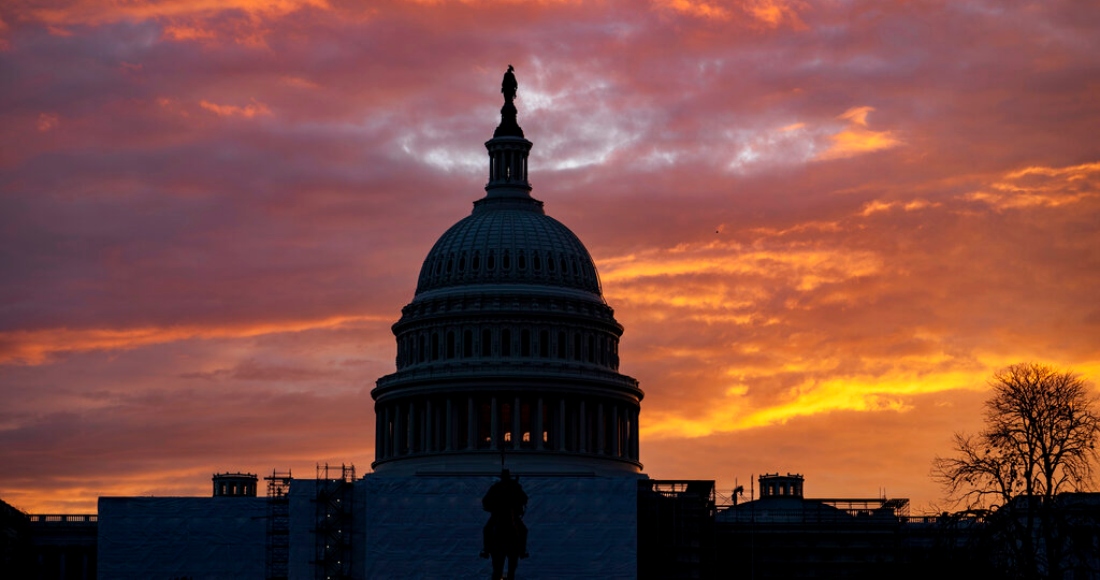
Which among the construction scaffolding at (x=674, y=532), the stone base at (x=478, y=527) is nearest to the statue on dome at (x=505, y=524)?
the stone base at (x=478, y=527)

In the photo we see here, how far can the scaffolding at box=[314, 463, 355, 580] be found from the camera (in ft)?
631

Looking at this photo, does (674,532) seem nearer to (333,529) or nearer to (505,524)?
(333,529)

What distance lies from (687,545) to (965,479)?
7673 centimetres

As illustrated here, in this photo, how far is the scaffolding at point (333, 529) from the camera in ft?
631

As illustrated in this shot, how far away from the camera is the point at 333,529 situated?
193250 mm

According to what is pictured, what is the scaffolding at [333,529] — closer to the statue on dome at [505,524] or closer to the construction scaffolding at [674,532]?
the construction scaffolding at [674,532]

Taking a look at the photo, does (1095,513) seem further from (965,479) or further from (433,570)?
(433,570)

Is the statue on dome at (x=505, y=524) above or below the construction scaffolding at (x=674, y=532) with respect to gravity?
below

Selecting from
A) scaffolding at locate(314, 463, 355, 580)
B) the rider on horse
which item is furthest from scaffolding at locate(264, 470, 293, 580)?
the rider on horse

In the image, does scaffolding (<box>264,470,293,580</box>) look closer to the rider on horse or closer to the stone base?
the stone base

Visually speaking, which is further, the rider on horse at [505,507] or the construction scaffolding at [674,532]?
the construction scaffolding at [674,532]

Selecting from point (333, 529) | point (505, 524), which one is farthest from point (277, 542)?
point (505, 524)

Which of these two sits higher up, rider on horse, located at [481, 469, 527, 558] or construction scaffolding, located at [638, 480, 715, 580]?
construction scaffolding, located at [638, 480, 715, 580]

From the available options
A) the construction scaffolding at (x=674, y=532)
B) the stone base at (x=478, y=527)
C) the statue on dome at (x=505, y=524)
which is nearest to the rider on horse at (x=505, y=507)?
the statue on dome at (x=505, y=524)
